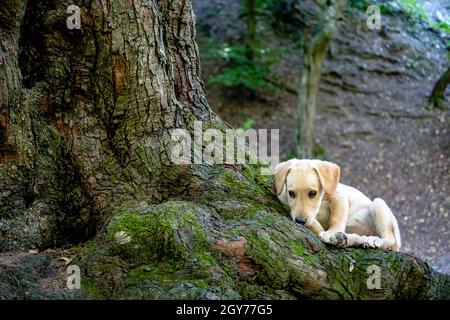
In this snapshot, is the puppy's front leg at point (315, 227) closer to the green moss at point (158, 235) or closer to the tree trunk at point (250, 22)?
the green moss at point (158, 235)

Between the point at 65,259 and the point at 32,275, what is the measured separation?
388 millimetres

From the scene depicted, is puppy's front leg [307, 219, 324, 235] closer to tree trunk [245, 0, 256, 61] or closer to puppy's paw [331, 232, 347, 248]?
puppy's paw [331, 232, 347, 248]

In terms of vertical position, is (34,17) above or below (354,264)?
above

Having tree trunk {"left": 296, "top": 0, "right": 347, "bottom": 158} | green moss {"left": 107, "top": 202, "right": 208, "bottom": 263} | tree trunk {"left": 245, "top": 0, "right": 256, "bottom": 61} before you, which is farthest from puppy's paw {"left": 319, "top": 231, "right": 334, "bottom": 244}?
tree trunk {"left": 245, "top": 0, "right": 256, "bottom": 61}

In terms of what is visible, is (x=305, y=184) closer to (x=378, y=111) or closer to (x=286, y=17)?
(x=378, y=111)

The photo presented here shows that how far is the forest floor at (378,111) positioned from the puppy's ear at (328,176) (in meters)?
5.34

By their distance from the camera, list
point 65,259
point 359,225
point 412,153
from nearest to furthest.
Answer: point 65,259 < point 359,225 < point 412,153

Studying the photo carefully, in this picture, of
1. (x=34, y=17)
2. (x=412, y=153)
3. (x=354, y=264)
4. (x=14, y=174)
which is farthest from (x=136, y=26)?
(x=412, y=153)

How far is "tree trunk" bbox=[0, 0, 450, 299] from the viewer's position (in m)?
5.02

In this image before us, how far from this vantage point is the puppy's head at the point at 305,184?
5977mm

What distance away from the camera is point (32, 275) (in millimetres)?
4973

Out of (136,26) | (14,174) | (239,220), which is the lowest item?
(239,220)

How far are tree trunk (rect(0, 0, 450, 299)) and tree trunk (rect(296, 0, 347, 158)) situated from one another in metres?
7.96

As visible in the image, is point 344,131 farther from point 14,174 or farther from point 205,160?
point 14,174
